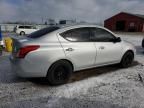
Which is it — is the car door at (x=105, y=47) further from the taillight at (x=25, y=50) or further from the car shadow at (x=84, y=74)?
the taillight at (x=25, y=50)

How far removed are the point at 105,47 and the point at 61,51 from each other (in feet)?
5.27

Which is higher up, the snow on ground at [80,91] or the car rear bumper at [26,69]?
the car rear bumper at [26,69]

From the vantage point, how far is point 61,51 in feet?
15.2

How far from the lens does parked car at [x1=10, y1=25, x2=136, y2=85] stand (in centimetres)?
Result: 436

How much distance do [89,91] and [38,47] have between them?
5.39 feet

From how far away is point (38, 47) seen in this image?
437cm

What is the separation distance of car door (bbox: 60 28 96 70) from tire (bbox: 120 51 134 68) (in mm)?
1553

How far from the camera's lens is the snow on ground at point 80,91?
3.80 metres

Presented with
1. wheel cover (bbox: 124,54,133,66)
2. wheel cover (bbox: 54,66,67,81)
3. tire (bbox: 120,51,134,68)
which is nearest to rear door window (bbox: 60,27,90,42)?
wheel cover (bbox: 54,66,67,81)

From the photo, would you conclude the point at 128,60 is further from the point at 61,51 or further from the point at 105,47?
the point at 61,51

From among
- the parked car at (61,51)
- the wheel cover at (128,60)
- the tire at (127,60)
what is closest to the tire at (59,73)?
the parked car at (61,51)

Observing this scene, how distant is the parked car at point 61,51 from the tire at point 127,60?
662 mm

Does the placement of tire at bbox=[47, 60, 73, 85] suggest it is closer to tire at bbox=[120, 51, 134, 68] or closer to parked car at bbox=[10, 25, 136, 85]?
parked car at bbox=[10, 25, 136, 85]

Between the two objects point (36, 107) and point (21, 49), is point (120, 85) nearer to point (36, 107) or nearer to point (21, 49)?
point (36, 107)
